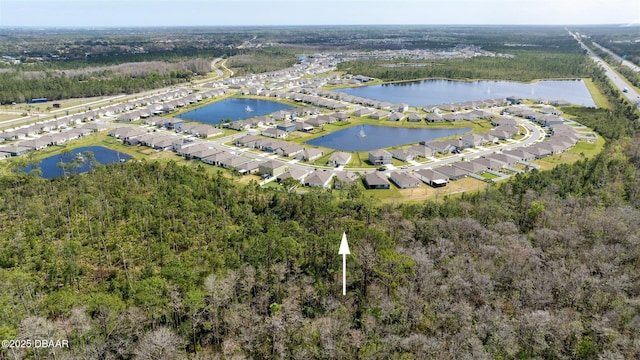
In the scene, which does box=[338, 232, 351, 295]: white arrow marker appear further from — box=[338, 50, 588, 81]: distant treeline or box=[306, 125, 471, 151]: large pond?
box=[338, 50, 588, 81]: distant treeline

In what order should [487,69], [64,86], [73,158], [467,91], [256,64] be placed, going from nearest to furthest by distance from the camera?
[73,158] → [64,86] → [467,91] → [487,69] → [256,64]

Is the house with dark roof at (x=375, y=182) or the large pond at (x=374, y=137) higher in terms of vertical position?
the large pond at (x=374, y=137)

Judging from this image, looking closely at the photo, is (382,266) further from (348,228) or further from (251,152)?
(251,152)

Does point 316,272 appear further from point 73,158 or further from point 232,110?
point 232,110

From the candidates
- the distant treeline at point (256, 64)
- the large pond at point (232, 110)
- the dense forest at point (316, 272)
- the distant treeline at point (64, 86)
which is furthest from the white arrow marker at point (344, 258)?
the distant treeline at point (256, 64)

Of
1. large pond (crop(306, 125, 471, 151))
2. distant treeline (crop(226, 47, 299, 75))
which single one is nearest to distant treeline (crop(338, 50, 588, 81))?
distant treeline (crop(226, 47, 299, 75))

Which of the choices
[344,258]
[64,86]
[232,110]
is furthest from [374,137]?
[64,86]

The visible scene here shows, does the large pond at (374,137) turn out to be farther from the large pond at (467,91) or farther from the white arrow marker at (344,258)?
the white arrow marker at (344,258)
